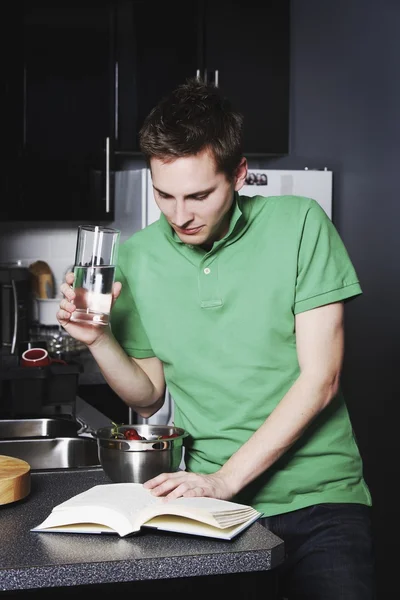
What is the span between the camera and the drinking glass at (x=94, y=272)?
1.55 m

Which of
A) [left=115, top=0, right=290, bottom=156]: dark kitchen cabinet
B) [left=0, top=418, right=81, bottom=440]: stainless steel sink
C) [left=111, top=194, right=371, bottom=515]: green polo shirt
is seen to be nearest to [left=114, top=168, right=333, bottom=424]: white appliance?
[left=115, top=0, right=290, bottom=156]: dark kitchen cabinet

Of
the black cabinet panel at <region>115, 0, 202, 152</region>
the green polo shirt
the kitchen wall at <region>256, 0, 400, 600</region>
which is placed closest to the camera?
the green polo shirt

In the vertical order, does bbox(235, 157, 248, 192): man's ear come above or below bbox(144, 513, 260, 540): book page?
above

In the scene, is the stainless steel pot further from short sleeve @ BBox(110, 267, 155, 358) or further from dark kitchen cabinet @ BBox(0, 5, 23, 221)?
dark kitchen cabinet @ BBox(0, 5, 23, 221)

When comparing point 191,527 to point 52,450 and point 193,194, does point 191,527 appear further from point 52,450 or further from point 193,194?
point 52,450

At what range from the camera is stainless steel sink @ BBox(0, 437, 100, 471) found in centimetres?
193

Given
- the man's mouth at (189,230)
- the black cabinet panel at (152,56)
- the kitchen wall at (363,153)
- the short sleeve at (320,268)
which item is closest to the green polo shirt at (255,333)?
the short sleeve at (320,268)

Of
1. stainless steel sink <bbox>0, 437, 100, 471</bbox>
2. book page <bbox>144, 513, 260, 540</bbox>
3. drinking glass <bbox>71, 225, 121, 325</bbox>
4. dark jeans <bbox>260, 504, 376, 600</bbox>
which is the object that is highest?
drinking glass <bbox>71, 225, 121, 325</bbox>

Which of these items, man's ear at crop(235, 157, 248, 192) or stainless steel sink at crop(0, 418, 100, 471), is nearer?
man's ear at crop(235, 157, 248, 192)

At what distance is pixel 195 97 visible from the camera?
164 cm

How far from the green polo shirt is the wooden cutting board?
0.40 meters

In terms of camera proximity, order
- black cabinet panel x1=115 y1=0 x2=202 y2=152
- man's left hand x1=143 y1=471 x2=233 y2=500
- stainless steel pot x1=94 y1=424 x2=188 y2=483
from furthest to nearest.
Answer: black cabinet panel x1=115 y1=0 x2=202 y2=152 → stainless steel pot x1=94 y1=424 x2=188 y2=483 → man's left hand x1=143 y1=471 x2=233 y2=500

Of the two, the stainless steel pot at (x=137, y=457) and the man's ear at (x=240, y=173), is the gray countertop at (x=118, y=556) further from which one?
the man's ear at (x=240, y=173)

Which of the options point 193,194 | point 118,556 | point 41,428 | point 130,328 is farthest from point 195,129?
point 41,428
